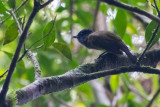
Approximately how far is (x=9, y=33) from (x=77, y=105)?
9.54 feet

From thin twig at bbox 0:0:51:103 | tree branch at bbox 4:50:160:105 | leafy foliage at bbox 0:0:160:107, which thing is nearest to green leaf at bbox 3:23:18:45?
leafy foliage at bbox 0:0:160:107

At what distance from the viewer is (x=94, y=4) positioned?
352 cm

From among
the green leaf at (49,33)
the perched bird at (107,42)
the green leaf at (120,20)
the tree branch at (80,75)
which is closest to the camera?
the tree branch at (80,75)

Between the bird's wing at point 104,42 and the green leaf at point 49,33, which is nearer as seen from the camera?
the green leaf at point 49,33

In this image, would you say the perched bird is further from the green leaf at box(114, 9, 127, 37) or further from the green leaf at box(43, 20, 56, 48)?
the green leaf at box(43, 20, 56, 48)

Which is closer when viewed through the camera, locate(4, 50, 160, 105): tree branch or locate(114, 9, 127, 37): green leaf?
locate(4, 50, 160, 105): tree branch

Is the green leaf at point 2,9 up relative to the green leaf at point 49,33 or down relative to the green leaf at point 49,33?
up

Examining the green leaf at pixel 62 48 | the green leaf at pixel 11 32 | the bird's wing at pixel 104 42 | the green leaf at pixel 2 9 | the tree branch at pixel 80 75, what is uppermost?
the green leaf at pixel 2 9

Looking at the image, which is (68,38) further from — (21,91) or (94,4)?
(21,91)

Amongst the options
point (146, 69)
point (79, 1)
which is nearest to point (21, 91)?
point (146, 69)

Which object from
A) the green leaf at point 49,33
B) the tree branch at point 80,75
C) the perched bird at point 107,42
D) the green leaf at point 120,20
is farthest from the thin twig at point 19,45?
the perched bird at point 107,42

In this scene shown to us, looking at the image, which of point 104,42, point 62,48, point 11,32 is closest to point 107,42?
point 104,42

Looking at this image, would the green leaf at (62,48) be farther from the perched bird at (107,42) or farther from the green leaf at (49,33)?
the perched bird at (107,42)

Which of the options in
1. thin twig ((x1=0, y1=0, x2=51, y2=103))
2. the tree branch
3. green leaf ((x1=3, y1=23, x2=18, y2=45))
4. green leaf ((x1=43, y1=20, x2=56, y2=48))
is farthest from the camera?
green leaf ((x1=3, y1=23, x2=18, y2=45))
